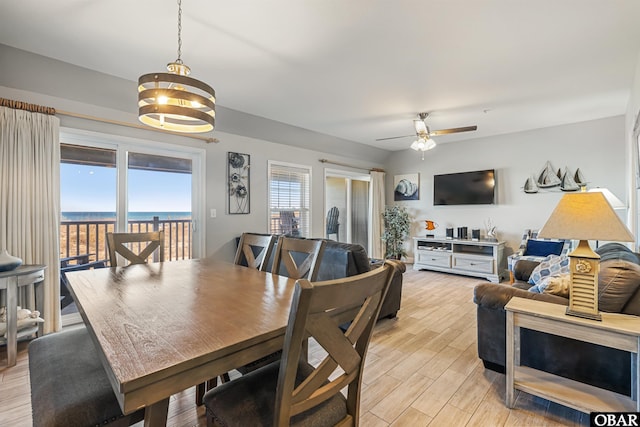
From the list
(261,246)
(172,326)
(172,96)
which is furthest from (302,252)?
(172,96)

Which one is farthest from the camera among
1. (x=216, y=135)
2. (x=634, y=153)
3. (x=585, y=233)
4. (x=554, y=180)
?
(x=554, y=180)

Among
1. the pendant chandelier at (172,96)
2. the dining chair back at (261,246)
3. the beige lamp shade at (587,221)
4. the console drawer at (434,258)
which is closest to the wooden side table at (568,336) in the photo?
the beige lamp shade at (587,221)

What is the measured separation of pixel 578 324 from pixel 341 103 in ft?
10.7

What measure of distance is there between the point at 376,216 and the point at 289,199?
7.71 ft

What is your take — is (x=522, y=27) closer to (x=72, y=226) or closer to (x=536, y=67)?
(x=536, y=67)

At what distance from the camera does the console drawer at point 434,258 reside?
552 centimetres

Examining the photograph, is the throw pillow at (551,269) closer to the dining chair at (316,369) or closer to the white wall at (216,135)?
the dining chair at (316,369)

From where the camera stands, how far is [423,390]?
2.00 meters

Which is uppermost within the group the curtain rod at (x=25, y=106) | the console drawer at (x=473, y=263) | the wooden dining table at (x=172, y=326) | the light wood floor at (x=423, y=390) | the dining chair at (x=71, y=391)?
the curtain rod at (x=25, y=106)

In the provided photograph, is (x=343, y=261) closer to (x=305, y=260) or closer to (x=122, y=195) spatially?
(x=305, y=260)

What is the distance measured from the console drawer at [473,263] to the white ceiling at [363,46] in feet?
8.12

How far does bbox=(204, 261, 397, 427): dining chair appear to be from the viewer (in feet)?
2.73

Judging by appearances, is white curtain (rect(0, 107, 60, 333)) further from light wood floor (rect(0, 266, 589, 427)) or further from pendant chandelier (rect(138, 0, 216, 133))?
pendant chandelier (rect(138, 0, 216, 133))

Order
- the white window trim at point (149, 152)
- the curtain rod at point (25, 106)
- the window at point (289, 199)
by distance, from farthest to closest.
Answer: the window at point (289, 199), the white window trim at point (149, 152), the curtain rod at point (25, 106)
